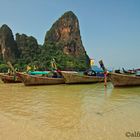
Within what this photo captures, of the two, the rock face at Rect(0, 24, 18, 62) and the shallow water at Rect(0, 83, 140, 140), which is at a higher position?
the rock face at Rect(0, 24, 18, 62)

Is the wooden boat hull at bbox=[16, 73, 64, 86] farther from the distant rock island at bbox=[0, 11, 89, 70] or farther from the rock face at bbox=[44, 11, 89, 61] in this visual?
the rock face at bbox=[44, 11, 89, 61]

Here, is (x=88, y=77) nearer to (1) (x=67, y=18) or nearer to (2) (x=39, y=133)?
(2) (x=39, y=133)

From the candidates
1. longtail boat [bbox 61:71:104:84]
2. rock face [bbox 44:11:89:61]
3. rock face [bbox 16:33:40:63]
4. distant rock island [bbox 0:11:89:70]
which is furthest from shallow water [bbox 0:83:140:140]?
rock face [bbox 44:11:89:61]

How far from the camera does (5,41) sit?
222 feet

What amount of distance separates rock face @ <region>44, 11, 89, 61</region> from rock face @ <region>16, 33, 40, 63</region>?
1172 centimetres

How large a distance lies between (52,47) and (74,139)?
65.0 metres

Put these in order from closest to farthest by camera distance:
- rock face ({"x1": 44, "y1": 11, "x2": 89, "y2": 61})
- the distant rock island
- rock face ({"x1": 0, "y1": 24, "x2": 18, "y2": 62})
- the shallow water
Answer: the shallow water
the distant rock island
rock face ({"x1": 0, "y1": 24, "x2": 18, "y2": 62})
rock face ({"x1": 44, "y1": 11, "x2": 89, "y2": 61})

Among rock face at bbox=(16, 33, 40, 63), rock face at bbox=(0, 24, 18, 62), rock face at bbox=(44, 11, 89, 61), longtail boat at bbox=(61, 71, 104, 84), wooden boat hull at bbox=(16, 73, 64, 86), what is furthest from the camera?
rock face at bbox=(44, 11, 89, 61)

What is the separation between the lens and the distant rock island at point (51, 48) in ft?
199

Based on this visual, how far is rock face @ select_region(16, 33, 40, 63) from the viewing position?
66.1m

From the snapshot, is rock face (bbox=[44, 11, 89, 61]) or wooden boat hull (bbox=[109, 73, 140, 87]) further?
rock face (bbox=[44, 11, 89, 61])

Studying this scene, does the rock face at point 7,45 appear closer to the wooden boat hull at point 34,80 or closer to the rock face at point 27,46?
the rock face at point 27,46

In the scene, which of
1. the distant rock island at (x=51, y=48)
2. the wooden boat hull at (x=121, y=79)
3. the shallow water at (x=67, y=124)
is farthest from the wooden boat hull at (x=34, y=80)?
the distant rock island at (x=51, y=48)

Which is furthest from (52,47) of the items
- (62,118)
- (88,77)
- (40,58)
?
(62,118)
